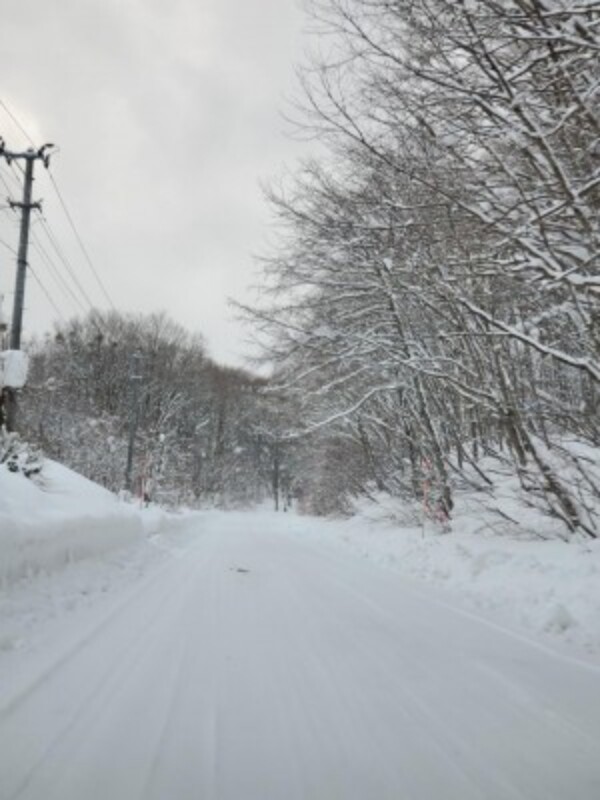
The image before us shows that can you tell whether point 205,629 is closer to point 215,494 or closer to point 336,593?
point 336,593

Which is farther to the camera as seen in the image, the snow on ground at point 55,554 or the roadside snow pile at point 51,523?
the roadside snow pile at point 51,523

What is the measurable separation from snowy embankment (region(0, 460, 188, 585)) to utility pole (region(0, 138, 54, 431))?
1962 mm

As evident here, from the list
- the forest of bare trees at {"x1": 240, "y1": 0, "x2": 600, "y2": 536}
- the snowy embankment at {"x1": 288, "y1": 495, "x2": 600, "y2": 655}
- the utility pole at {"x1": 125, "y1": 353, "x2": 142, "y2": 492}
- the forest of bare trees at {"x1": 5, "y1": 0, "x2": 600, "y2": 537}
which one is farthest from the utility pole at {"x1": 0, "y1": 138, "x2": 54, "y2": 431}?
the utility pole at {"x1": 125, "y1": 353, "x2": 142, "y2": 492}

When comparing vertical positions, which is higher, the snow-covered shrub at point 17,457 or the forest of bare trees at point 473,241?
the forest of bare trees at point 473,241

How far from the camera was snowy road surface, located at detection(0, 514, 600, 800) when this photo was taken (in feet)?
8.82

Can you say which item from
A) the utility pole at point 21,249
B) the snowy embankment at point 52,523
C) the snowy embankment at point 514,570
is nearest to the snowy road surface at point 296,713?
the snowy embankment at point 514,570

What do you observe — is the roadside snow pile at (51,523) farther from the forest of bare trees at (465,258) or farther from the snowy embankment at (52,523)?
the forest of bare trees at (465,258)

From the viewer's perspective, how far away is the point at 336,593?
323 inches

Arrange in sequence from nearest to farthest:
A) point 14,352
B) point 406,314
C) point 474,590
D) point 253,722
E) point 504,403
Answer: point 253,722
point 474,590
point 504,403
point 406,314
point 14,352

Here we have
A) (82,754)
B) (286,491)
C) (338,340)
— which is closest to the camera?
(82,754)

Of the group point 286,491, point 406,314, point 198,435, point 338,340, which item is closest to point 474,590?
point 338,340

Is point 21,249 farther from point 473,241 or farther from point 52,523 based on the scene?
A: point 473,241

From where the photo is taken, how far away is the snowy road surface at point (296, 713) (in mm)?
2688

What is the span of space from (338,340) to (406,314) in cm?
167
